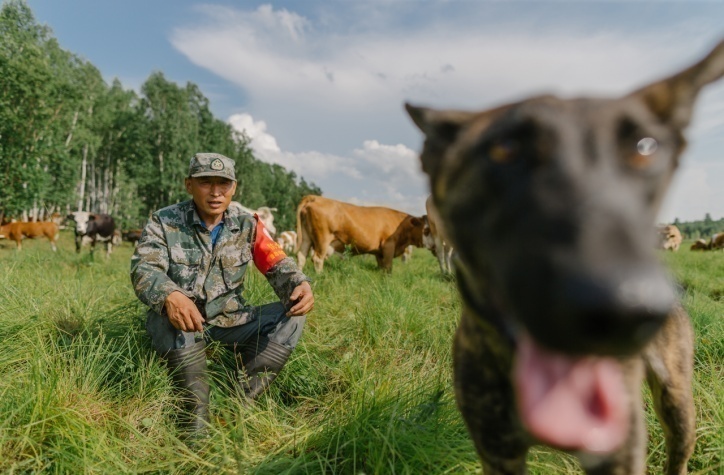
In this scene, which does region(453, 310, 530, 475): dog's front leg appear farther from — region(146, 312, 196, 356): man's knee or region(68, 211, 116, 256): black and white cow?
region(68, 211, 116, 256): black and white cow

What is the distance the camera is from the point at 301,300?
352 cm

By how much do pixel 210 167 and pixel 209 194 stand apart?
231 millimetres

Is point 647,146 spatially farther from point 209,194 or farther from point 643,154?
point 209,194

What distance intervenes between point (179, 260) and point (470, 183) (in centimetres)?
324

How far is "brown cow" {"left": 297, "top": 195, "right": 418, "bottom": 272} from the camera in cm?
1112

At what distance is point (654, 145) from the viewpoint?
94 centimetres

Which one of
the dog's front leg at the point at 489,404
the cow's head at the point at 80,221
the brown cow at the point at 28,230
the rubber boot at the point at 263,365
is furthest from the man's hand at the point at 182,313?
the brown cow at the point at 28,230

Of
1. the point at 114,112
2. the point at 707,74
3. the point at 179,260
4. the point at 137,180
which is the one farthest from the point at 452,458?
the point at 114,112

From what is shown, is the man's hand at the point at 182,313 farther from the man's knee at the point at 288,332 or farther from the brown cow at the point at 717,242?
the brown cow at the point at 717,242

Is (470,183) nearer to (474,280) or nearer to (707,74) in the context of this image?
(474,280)

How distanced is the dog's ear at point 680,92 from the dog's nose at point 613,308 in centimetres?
49

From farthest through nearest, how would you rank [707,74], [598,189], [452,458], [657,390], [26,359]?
[26,359] < [452,458] < [657,390] < [707,74] < [598,189]

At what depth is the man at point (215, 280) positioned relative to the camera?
10.9 ft

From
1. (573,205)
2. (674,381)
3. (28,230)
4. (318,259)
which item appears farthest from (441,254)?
(28,230)
